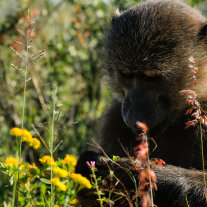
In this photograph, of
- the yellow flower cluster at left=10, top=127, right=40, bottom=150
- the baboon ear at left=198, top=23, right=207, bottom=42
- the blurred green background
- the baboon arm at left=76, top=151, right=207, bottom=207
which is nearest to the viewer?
the yellow flower cluster at left=10, top=127, right=40, bottom=150

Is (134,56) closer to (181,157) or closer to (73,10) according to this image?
(181,157)

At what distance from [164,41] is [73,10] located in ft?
12.8

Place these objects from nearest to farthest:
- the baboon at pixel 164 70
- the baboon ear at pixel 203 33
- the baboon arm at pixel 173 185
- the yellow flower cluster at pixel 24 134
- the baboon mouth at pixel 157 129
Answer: the yellow flower cluster at pixel 24 134 < the baboon arm at pixel 173 185 < the baboon mouth at pixel 157 129 < the baboon at pixel 164 70 < the baboon ear at pixel 203 33

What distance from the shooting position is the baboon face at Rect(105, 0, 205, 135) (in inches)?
144

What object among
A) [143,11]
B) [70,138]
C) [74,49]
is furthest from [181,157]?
[74,49]

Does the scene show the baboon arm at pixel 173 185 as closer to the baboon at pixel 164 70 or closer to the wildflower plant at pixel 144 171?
the baboon at pixel 164 70

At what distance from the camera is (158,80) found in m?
3.76

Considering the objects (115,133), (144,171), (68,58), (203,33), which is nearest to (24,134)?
(144,171)

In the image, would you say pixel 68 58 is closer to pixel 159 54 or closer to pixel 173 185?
pixel 159 54

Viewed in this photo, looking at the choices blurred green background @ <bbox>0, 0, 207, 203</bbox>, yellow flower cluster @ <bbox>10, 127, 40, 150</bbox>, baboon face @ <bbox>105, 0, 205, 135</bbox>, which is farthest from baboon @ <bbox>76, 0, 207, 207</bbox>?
blurred green background @ <bbox>0, 0, 207, 203</bbox>

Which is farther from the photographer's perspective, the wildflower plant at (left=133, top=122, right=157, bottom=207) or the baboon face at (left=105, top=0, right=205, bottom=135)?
the baboon face at (left=105, top=0, right=205, bottom=135)

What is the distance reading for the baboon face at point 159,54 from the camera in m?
3.67

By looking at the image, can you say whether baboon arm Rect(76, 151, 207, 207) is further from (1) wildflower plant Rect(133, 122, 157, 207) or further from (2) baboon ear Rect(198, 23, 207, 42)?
(2) baboon ear Rect(198, 23, 207, 42)

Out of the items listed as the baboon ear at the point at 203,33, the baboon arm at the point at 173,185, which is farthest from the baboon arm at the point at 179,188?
the baboon ear at the point at 203,33
